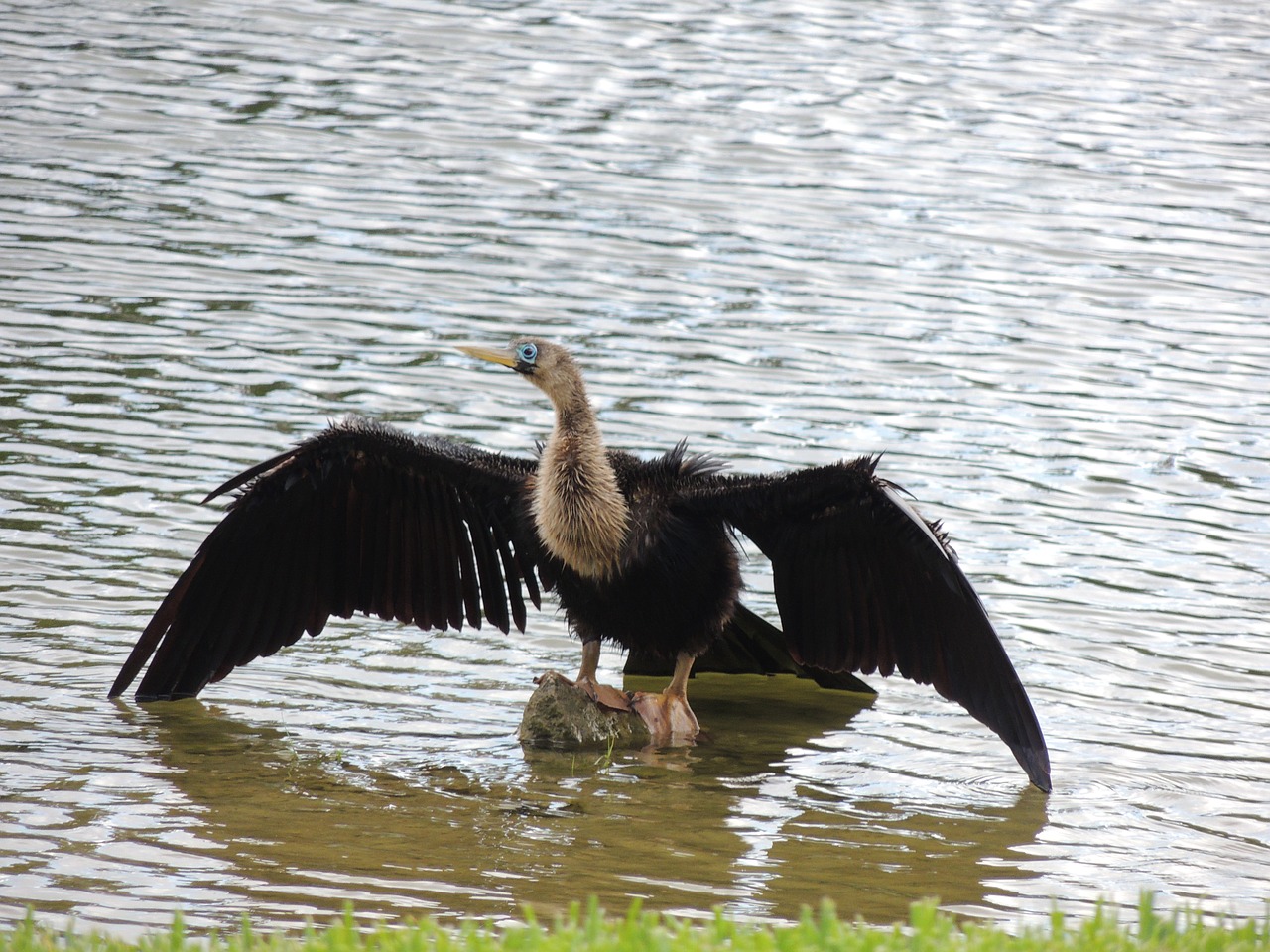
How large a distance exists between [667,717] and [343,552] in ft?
5.28

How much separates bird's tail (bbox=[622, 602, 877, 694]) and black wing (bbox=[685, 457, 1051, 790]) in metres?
0.48

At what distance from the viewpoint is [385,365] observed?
38.4 feet

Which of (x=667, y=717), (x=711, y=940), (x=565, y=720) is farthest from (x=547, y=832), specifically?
(x=711, y=940)

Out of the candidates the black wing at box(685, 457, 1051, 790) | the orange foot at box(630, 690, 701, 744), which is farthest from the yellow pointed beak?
the orange foot at box(630, 690, 701, 744)

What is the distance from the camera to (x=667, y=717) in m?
7.37

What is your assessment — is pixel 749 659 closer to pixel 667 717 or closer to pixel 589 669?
pixel 667 717

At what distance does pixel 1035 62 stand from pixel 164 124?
9.80 m

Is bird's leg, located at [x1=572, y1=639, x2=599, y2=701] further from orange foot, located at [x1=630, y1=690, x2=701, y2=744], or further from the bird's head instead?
the bird's head

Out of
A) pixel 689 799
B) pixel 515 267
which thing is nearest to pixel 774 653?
pixel 689 799

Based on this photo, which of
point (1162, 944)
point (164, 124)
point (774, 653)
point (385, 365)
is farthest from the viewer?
point (164, 124)

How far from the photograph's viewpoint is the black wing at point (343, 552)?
7.33 m

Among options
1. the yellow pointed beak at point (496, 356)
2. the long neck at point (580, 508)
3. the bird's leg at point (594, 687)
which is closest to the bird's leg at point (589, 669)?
the bird's leg at point (594, 687)

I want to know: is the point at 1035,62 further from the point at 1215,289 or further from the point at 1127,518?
the point at 1127,518

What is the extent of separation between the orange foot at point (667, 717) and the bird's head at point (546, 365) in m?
1.35
